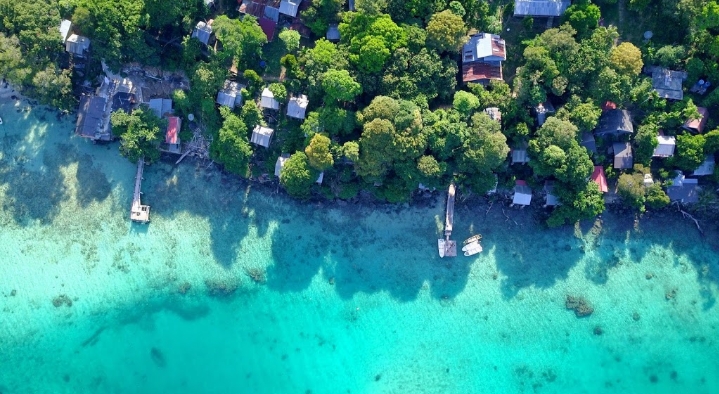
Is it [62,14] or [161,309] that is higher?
[62,14]

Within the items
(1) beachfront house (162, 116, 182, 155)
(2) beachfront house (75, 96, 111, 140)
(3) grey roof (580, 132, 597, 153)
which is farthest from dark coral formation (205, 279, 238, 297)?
(3) grey roof (580, 132, 597, 153)

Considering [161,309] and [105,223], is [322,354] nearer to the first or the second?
[161,309]

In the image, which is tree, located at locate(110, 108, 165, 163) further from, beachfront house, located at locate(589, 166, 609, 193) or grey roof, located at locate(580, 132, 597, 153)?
beachfront house, located at locate(589, 166, 609, 193)

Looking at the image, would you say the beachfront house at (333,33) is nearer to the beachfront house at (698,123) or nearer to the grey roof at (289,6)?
the grey roof at (289,6)

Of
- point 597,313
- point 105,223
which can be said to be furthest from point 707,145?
point 105,223

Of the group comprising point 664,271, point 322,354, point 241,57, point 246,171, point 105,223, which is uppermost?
point 241,57
